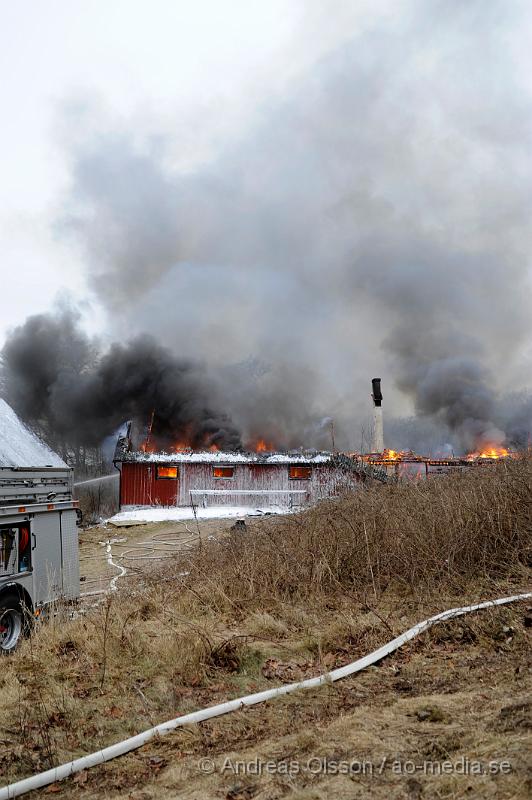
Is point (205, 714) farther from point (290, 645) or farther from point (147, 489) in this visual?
point (147, 489)

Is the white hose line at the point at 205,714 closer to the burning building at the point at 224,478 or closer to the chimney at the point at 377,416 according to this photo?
the burning building at the point at 224,478

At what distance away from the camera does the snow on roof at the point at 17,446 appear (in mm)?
9880

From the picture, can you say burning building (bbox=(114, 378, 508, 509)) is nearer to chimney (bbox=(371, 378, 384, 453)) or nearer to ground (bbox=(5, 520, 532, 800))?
chimney (bbox=(371, 378, 384, 453))

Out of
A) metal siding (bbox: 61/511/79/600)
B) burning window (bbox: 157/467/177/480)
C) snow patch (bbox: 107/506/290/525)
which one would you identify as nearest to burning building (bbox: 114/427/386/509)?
burning window (bbox: 157/467/177/480)

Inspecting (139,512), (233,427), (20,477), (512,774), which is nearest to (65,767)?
(512,774)

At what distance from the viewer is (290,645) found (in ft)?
18.7

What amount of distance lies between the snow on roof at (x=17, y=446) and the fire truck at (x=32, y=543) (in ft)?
0.11

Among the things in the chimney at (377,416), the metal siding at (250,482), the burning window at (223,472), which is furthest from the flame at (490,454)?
the burning window at (223,472)

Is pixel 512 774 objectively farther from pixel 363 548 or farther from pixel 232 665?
pixel 363 548

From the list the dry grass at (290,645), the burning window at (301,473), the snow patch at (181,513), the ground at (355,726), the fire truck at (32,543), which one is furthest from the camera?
the burning window at (301,473)

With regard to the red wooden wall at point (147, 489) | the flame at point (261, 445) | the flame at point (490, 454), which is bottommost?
the red wooden wall at point (147, 489)

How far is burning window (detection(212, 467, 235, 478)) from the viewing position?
1198 inches

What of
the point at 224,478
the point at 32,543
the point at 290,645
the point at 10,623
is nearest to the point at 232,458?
the point at 224,478

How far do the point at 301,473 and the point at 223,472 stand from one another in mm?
4377
